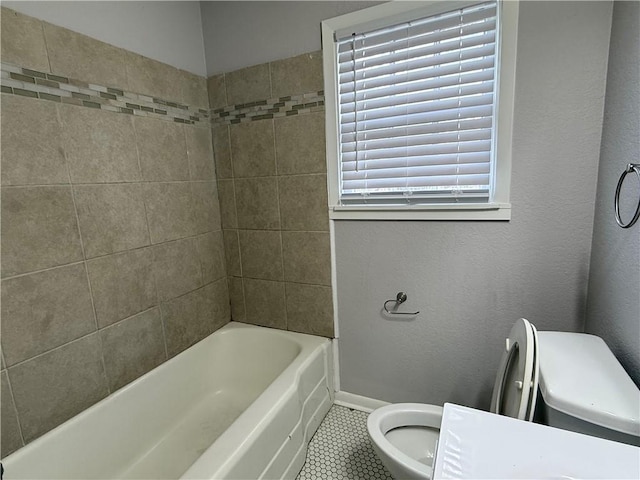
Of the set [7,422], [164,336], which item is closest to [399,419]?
[164,336]

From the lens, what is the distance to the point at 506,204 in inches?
51.9

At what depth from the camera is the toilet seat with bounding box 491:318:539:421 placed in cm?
86

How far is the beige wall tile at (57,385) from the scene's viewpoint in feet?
3.65

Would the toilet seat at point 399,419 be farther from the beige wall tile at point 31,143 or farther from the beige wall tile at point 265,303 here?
the beige wall tile at point 31,143

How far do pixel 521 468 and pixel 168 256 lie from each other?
5.45 ft

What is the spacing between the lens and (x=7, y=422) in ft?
3.49

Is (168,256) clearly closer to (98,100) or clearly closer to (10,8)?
(98,100)

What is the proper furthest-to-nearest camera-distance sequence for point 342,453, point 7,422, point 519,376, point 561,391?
point 342,453, point 7,422, point 519,376, point 561,391

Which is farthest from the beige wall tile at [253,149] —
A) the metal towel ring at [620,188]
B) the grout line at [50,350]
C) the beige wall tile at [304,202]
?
the metal towel ring at [620,188]

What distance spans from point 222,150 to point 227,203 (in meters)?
0.33

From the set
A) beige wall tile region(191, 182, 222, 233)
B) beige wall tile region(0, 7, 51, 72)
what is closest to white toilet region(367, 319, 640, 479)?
beige wall tile region(191, 182, 222, 233)

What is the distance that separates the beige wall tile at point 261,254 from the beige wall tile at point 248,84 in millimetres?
785

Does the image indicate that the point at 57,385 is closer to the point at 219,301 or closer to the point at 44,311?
the point at 44,311

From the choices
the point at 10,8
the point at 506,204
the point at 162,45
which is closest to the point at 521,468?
the point at 506,204
